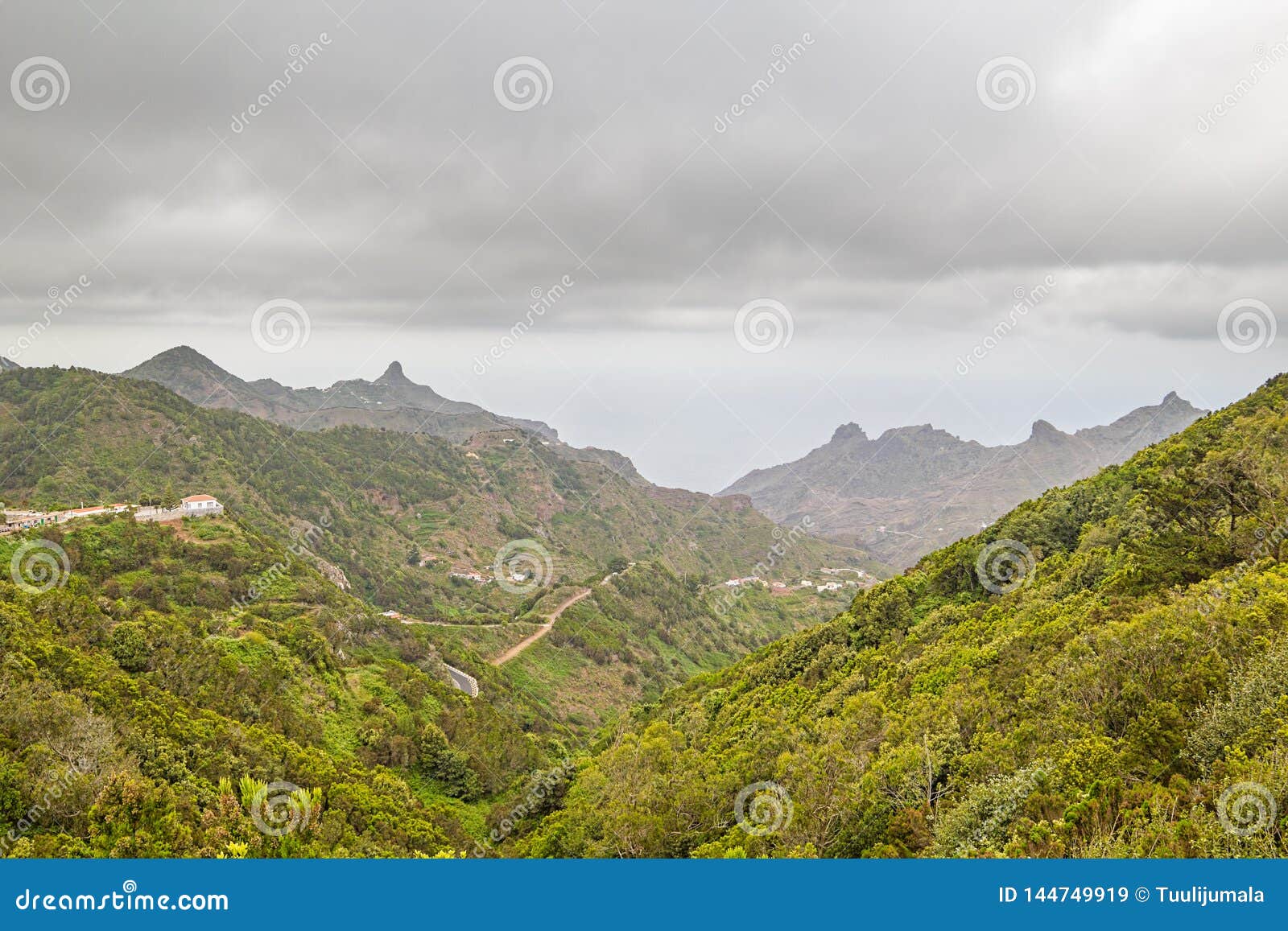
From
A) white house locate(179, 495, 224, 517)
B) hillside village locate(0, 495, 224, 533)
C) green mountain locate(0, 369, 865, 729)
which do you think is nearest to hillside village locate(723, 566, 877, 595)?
green mountain locate(0, 369, 865, 729)

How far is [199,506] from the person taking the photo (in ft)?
183

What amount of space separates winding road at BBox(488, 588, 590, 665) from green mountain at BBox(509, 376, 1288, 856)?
128 ft

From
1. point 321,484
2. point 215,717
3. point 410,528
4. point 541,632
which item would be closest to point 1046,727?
point 215,717

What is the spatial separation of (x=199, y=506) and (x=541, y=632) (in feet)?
122

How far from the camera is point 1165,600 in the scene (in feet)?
68.4

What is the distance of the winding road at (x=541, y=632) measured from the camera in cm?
6988

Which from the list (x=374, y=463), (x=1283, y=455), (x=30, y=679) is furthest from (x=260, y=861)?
(x=374, y=463)

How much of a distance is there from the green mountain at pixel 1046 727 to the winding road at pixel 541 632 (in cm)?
3904

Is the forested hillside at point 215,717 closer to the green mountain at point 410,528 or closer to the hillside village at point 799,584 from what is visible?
the green mountain at point 410,528

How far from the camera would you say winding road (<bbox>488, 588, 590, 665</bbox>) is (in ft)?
229

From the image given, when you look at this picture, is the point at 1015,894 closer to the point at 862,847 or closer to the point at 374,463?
the point at 862,847

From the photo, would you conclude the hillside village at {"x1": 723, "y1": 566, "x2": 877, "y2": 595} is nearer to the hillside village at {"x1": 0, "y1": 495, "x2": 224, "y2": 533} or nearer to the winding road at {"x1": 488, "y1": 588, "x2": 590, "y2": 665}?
the winding road at {"x1": 488, "y1": 588, "x2": 590, "y2": 665}

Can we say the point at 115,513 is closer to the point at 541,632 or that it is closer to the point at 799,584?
the point at 541,632

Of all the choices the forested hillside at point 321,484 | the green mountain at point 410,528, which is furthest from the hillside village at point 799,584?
the forested hillside at point 321,484
